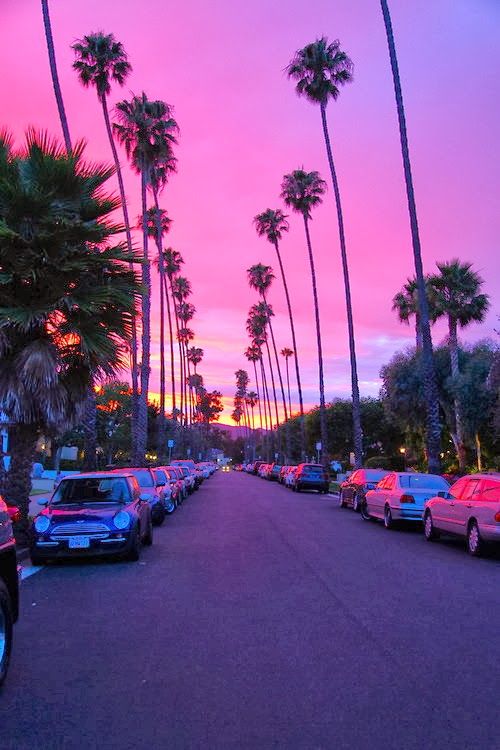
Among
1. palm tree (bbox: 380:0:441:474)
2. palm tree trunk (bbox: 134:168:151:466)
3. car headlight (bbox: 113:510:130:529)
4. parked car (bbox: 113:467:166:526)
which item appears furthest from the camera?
palm tree trunk (bbox: 134:168:151:466)

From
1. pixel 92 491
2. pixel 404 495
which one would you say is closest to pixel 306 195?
pixel 404 495

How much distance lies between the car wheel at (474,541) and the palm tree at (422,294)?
12647 mm

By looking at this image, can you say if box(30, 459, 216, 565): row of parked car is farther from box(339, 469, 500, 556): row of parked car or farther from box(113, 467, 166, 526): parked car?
box(339, 469, 500, 556): row of parked car

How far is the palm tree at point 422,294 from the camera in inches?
1034

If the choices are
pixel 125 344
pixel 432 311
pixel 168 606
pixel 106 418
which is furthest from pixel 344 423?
pixel 168 606

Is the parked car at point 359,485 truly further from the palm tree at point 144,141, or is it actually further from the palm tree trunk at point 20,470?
the palm tree at point 144,141

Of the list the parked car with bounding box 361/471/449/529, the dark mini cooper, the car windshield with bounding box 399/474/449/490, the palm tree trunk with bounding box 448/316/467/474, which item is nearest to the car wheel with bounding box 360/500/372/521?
the parked car with bounding box 361/471/449/529

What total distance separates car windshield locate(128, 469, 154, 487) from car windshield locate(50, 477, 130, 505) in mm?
5850

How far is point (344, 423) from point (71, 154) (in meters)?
62.0

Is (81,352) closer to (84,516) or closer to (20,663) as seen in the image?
(84,516)

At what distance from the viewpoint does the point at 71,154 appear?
1442 cm

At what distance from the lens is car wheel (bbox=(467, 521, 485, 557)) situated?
13242 millimetres

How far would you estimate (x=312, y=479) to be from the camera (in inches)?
1533

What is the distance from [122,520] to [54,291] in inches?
197
